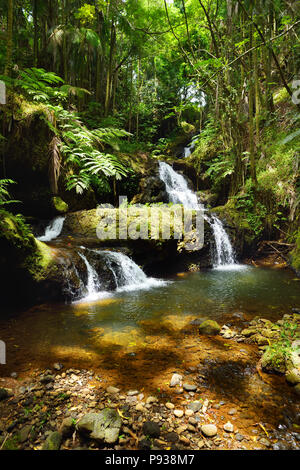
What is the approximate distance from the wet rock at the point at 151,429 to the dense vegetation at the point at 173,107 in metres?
5.33

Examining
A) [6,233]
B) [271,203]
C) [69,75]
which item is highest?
[69,75]

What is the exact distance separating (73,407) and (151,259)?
205 inches

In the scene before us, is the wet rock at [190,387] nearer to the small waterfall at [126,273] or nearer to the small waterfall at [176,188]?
the small waterfall at [126,273]

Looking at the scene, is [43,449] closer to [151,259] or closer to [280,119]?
[151,259]

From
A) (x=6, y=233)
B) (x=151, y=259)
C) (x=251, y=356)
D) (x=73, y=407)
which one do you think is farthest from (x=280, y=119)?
(x=73, y=407)

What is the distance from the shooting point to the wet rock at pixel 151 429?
1.89 meters

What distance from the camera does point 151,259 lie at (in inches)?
286

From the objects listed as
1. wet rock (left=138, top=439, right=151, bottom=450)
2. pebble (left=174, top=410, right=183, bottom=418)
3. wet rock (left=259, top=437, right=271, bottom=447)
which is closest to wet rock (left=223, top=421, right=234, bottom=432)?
wet rock (left=259, top=437, right=271, bottom=447)

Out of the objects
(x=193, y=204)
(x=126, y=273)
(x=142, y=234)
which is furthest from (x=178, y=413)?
(x=193, y=204)

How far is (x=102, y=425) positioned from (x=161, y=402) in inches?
24.5

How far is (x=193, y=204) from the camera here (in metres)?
11.8

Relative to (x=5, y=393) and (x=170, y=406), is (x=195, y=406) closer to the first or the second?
(x=170, y=406)

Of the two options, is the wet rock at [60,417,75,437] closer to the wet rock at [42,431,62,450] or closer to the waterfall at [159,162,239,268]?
the wet rock at [42,431,62,450]

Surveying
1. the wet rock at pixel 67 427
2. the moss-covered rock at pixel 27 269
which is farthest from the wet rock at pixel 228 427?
the moss-covered rock at pixel 27 269
